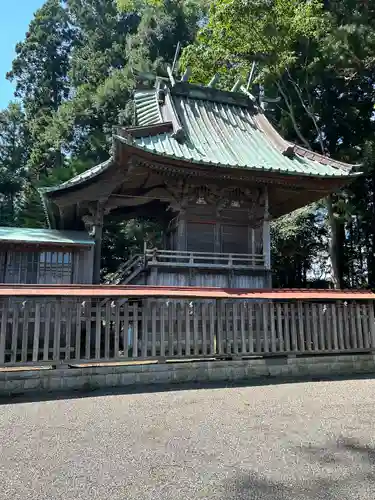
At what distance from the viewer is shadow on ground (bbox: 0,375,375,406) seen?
594cm

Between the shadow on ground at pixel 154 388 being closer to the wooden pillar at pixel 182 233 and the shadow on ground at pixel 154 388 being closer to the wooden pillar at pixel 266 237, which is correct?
the wooden pillar at pixel 266 237

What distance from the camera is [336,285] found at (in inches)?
765

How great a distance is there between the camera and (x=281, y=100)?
21.5 metres

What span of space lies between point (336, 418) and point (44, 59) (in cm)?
4858

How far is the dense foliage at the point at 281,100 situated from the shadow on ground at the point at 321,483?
13602mm

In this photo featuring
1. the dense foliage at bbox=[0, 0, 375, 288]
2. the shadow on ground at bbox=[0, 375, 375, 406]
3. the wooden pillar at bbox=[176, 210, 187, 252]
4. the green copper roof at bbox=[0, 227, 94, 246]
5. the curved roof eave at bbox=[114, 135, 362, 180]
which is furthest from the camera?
the dense foliage at bbox=[0, 0, 375, 288]

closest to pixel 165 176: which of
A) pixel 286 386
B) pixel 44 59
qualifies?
pixel 286 386

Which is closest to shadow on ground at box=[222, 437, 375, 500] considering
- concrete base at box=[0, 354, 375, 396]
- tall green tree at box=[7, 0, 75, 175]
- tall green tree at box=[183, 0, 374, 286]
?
concrete base at box=[0, 354, 375, 396]

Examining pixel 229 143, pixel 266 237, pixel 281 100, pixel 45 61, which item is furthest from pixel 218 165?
pixel 45 61

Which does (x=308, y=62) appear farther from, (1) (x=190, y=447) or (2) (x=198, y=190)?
(1) (x=190, y=447)

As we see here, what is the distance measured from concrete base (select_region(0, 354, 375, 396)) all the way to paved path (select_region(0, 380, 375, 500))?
73 cm

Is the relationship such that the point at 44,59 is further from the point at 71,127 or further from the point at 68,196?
the point at 68,196

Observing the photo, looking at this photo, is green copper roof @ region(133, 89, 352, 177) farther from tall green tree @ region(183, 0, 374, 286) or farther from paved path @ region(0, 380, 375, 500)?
paved path @ region(0, 380, 375, 500)

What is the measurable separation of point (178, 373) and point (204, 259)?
4.67m
